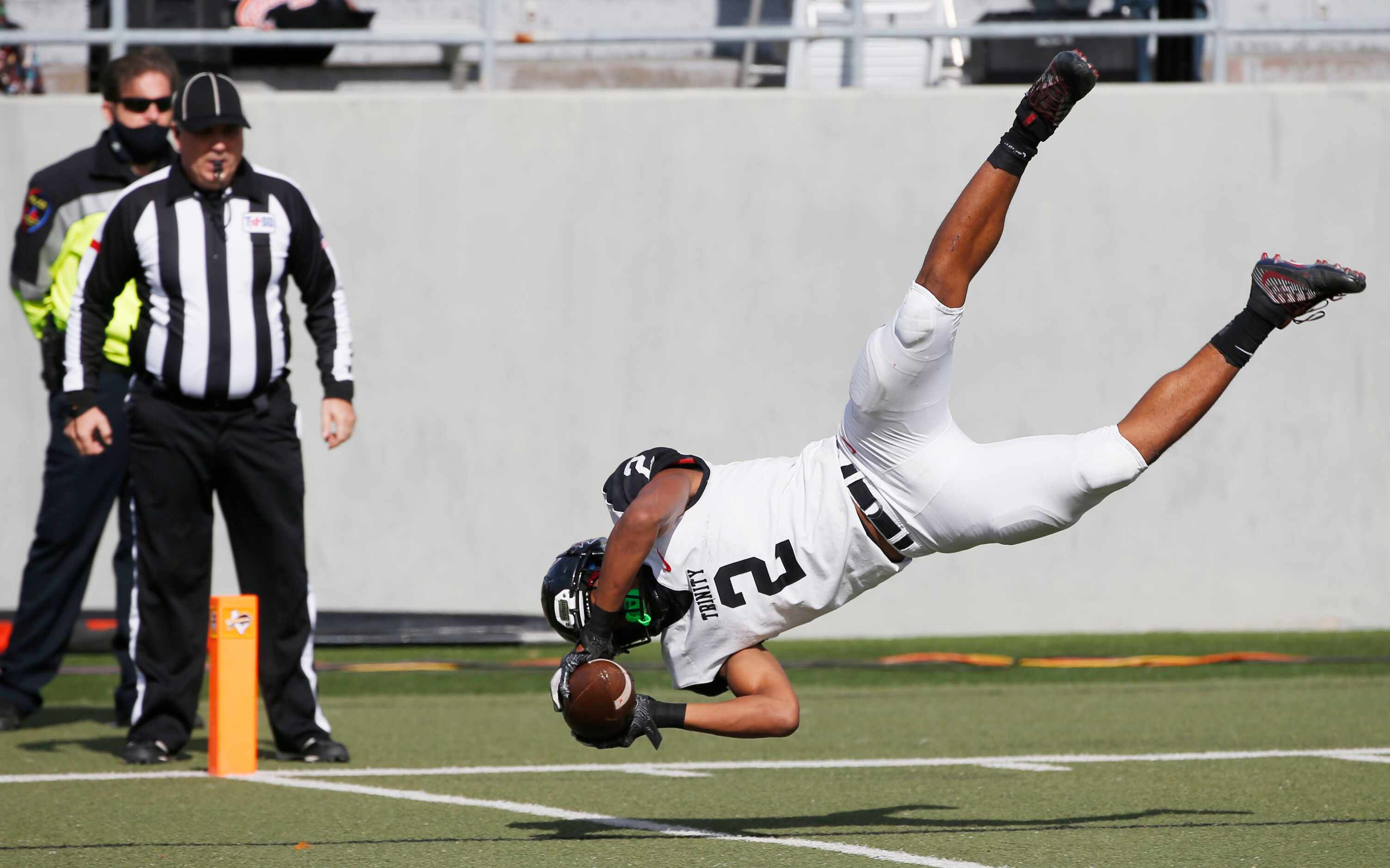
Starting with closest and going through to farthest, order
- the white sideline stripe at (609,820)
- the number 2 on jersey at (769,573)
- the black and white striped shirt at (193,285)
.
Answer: the white sideline stripe at (609,820) → the number 2 on jersey at (769,573) → the black and white striped shirt at (193,285)

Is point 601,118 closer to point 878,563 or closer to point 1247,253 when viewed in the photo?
point 1247,253

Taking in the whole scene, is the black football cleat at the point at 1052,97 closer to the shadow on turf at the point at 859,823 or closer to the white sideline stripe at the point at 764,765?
the shadow on turf at the point at 859,823

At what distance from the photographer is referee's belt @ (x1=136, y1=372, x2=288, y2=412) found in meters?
5.64

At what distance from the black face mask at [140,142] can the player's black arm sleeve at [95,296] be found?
2.45 ft

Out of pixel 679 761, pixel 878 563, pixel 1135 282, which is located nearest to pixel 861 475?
pixel 878 563

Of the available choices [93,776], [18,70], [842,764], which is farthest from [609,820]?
[18,70]

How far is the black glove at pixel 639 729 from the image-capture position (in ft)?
13.5

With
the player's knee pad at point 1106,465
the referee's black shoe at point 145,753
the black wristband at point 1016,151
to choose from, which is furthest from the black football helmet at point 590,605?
the referee's black shoe at point 145,753

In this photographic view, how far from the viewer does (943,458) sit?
4.26m

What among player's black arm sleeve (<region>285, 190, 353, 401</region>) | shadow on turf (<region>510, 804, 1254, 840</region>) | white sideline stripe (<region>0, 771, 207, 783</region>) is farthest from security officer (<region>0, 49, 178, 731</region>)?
shadow on turf (<region>510, 804, 1254, 840</region>)

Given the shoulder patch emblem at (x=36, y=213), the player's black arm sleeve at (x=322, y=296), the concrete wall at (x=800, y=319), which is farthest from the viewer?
the concrete wall at (x=800, y=319)

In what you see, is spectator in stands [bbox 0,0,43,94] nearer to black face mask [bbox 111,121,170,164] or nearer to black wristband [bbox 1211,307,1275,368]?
black face mask [bbox 111,121,170,164]

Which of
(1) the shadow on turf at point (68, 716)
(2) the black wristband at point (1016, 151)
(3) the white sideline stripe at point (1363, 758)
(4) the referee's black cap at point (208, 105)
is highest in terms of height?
(4) the referee's black cap at point (208, 105)

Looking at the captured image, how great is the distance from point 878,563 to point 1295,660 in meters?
4.48
